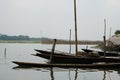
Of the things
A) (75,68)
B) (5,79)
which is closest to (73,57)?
(75,68)

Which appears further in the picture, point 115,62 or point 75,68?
point 115,62

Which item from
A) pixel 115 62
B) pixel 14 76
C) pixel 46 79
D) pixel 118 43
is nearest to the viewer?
pixel 46 79

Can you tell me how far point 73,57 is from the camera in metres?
32.8

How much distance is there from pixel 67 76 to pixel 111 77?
3.90 meters

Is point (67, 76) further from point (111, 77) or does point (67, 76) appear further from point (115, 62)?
point (115, 62)

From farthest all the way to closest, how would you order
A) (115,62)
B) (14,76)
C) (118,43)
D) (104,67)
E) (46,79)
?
(118,43)
(115,62)
(104,67)
(14,76)
(46,79)

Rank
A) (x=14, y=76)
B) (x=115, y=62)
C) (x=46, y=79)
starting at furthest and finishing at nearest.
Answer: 1. (x=115, y=62)
2. (x=14, y=76)
3. (x=46, y=79)

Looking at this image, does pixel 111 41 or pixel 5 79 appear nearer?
pixel 5 79

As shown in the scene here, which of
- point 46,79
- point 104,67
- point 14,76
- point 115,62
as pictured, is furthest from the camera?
point 115,62

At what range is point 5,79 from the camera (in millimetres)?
25234

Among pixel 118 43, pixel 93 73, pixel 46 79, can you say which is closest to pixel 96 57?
pixel 93 73

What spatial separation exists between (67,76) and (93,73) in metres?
2.72

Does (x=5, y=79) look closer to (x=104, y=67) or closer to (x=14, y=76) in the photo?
(x=14, y=76)

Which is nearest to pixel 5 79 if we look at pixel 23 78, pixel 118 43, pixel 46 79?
pixel 23 78
